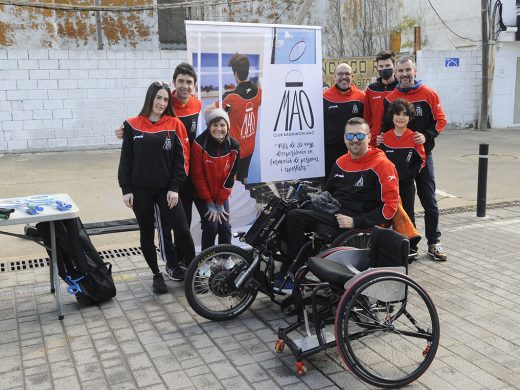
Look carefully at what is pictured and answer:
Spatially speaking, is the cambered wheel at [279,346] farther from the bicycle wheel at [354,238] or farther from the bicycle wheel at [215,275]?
the bicycle wheel at [354,238]

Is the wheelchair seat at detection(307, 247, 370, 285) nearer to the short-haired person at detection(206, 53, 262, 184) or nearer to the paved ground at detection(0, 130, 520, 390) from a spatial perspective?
the paved ground at detection(0, 130, 520, 390)

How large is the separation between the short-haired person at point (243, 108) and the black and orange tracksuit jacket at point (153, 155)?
2.27 ft

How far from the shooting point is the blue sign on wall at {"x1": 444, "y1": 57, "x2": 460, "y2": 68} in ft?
52.4

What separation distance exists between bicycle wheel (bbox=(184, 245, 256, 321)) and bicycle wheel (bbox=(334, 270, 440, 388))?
1.08 metres

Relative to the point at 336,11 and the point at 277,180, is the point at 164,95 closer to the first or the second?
the point at 277,180

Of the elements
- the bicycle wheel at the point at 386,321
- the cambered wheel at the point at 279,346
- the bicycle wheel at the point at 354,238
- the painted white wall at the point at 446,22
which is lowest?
the cambered wheel at the point at 279,346

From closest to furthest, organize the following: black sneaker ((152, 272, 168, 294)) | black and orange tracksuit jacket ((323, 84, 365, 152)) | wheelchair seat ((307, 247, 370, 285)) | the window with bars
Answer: wheelchair seat ((307, 247, 370, 285))
black sneaker ((152, 272, 168, 294))
black and orange tracksuit jacket ((323, 84, 365, 152))
the window with bars

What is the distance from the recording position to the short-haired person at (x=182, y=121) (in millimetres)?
4672

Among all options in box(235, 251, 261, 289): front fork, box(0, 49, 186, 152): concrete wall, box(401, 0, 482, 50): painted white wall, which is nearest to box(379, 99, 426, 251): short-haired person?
box(235, 251, 261, 289): front fork

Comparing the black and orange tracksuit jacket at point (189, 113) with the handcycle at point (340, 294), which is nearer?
the handcycle at point (340, 294)

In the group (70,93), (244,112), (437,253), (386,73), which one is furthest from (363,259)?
(70,93)

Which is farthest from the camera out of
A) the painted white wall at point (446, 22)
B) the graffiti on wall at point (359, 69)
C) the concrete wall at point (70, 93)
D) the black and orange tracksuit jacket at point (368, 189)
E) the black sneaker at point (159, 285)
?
the painted white wall at point (446, 22)

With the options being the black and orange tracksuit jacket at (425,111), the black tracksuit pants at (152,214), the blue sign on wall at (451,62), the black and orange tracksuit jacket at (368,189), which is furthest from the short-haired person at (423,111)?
the blue sign on wall at (451,62)

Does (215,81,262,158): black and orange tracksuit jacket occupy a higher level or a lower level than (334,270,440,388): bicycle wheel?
higher
